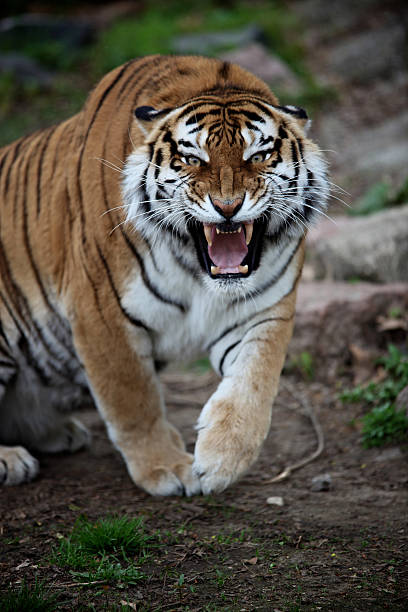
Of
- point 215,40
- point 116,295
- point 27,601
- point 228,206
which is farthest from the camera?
point 215,40

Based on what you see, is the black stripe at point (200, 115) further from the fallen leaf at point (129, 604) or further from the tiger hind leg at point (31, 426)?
the fallen leaf at point (129, 604)

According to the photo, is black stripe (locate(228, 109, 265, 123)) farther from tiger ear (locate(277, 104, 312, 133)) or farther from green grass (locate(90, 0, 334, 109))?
green grass (locate(90, 0, 334, 109))

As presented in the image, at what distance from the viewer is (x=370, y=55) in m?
10.4

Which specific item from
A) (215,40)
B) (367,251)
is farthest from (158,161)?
(215,40)

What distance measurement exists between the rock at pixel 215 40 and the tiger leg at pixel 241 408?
314 inches

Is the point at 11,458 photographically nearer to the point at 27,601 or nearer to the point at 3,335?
the point at 3,335

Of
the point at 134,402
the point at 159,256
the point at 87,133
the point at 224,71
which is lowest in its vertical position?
the point at 134,402

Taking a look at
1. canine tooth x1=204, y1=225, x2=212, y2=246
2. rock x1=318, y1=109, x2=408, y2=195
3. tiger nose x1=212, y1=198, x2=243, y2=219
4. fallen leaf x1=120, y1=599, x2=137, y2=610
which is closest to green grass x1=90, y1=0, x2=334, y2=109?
rock x1=318, y1=109, x2=408, y2=195

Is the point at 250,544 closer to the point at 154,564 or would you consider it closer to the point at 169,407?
the point at 154,564

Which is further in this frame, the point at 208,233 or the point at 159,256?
the point at 159,256

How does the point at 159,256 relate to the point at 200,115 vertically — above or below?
below

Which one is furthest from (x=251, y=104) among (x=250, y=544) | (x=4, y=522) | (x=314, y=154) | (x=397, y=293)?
(x=397, y=293)

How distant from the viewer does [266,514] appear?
9.66ft

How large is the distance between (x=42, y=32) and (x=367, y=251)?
7.79 metres
